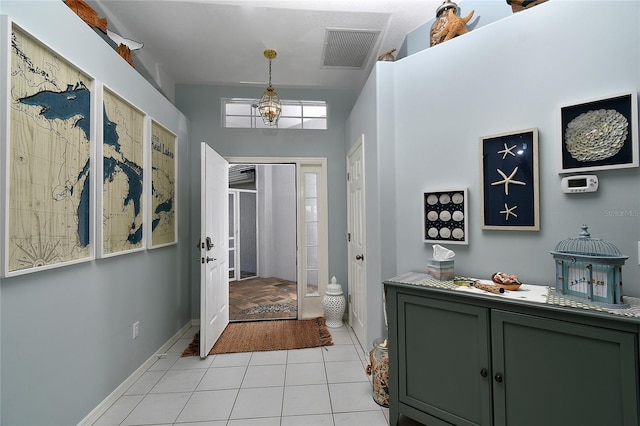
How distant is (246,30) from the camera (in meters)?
2.58

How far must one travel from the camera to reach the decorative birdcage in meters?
1.26

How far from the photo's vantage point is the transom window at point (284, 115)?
3708mm

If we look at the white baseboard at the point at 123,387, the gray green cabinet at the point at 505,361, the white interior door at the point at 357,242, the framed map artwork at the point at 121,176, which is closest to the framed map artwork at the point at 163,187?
the framed map artwork at the point at 121,176

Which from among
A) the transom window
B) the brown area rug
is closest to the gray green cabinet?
the brown area rug

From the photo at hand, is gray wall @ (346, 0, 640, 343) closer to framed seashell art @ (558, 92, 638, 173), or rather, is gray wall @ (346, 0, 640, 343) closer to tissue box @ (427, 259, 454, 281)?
framed seashell art @ (558, 92, 638, 173)

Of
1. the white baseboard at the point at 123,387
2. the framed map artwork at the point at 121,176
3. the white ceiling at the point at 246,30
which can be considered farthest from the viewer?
the white ceiling at the point at 246,30

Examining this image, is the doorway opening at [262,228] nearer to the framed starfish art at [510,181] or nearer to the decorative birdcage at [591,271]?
the framed starfish art at [510,181]

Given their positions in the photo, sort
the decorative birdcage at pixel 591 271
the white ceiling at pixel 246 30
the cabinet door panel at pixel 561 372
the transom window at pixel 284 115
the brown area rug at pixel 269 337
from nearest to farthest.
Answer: the cabinet door panel at pixel 561 372 < the decorative birdcage at pixel 591 271 < the white ceiling at pixel 246 30 < the brown area rug at pixel 269 337 < the transom window at pixel 284 115

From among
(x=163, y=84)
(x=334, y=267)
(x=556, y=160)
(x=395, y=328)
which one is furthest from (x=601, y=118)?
(x=163, y=84)

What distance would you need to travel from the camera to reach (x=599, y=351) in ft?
3.90

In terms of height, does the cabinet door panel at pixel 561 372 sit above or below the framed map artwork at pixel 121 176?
below

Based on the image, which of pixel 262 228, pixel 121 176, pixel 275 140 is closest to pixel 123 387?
pixel 121 176

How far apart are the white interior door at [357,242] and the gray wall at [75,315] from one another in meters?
1.98

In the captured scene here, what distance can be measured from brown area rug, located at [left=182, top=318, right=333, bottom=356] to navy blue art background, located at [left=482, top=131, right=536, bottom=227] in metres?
2.06
